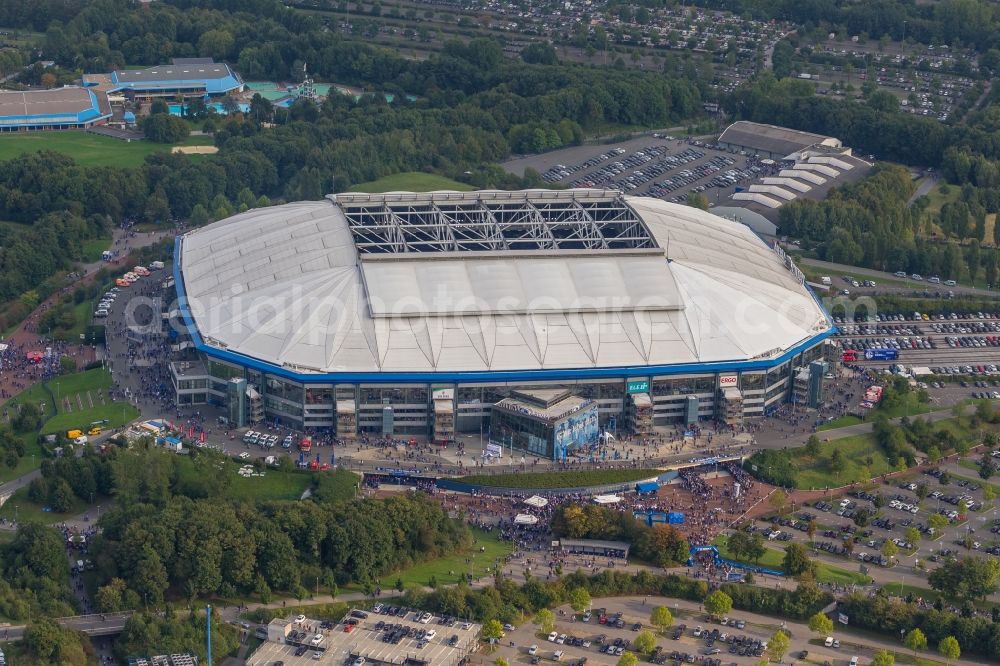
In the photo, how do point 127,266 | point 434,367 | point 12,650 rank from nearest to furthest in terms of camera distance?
point 12,650 < point 434,367 < point 127,266

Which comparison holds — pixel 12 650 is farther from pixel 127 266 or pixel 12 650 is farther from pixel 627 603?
pixel 127 266

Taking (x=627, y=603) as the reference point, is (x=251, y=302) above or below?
above

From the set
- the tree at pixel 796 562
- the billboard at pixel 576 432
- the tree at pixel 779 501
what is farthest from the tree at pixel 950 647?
the billboard at pixel 576 432

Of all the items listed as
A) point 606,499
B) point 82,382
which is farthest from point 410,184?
point 606,499

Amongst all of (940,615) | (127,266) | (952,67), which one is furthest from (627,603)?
(952,67)

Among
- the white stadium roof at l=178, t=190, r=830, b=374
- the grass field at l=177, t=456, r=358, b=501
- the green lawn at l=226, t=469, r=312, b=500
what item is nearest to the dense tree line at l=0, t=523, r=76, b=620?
the grass field at l=177, t=456, r=358, b=501

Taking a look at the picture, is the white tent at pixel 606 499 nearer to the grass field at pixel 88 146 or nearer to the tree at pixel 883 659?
the tree at pixel 883 659
